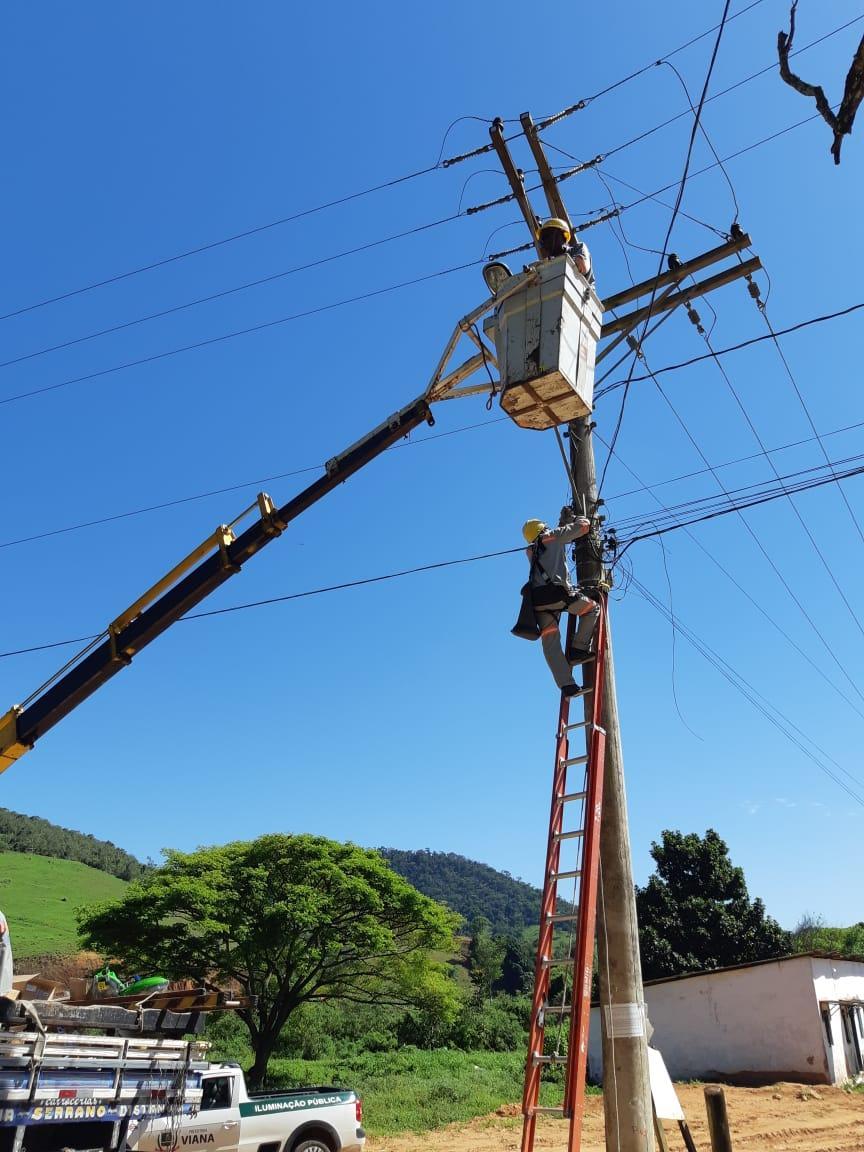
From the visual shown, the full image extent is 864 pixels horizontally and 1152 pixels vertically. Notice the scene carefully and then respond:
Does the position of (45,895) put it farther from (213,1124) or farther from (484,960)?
(213,1124)

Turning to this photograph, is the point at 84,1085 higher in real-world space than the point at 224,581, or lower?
lower

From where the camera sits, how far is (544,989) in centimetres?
593

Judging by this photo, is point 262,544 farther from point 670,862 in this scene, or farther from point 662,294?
point 670,862

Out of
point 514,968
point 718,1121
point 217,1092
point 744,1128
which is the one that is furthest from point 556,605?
point 514,968

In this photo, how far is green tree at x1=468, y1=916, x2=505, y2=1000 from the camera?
2260 inches

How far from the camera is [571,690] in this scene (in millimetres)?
7457

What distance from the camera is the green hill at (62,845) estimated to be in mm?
101438

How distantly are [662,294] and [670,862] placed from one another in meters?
30.1

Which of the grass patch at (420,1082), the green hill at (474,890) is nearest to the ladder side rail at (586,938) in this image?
the grass patch at (420,1082)

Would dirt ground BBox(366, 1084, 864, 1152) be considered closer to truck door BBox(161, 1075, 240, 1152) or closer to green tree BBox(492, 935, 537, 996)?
truck door BBox(161, 1075, 240, 1152)

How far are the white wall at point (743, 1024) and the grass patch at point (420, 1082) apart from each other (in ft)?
11.3

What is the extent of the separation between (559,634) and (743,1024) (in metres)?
20.2

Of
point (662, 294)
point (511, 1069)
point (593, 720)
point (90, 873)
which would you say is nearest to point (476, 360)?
point (662, 294)

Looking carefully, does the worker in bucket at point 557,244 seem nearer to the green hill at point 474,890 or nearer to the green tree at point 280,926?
the green tree at point 280,926
